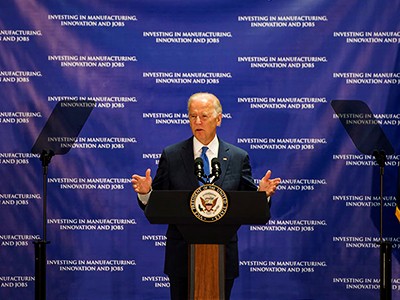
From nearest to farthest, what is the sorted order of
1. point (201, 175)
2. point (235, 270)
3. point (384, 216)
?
point (201, 175)
point (235, 270)
point (384, 216)

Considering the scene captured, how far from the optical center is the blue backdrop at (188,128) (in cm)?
458

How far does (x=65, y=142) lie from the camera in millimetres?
4660

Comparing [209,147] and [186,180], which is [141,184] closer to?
[186,180]

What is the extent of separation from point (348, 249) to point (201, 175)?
7.39 feet

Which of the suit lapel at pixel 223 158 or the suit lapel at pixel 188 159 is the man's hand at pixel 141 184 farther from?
the suit lapel at pixel 223 158

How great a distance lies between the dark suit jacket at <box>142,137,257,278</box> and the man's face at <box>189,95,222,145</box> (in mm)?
94

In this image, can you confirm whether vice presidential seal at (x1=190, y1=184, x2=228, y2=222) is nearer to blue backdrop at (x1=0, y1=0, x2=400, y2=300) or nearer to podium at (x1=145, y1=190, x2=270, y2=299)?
podium at (x1=145, y1=190, x2=270, y2=299)

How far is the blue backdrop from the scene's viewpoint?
15.0 ft

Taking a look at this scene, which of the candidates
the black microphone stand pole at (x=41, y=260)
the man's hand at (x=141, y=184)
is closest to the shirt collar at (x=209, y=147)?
the man's hand at (x=141, y=184)

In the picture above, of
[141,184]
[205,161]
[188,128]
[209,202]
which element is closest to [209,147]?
[205,161]

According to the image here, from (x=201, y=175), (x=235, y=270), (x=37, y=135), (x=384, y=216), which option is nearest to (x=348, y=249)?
(x=384, y=216)

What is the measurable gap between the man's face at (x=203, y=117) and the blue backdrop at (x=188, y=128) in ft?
3.73

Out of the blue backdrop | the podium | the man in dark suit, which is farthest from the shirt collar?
the blue backdrop

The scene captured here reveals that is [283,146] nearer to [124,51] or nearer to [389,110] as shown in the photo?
[389,110]
